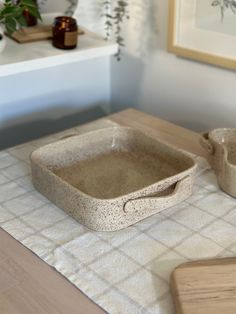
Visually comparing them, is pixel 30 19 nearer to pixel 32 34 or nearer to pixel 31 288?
pixel 32 34

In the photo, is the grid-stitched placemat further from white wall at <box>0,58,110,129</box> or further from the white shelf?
white wall at <box>0,58,110,129</box>

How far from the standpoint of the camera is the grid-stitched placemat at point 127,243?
77cm

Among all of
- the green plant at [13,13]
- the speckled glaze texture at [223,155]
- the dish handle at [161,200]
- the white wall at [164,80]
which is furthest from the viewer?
the white wall at [164,80]

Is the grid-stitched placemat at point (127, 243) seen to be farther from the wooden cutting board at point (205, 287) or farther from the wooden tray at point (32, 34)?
the wooden tray at point (32, 34)

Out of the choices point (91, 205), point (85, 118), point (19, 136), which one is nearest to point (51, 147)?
point (91, 205)

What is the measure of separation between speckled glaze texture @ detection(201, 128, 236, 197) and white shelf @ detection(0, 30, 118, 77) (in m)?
0.42

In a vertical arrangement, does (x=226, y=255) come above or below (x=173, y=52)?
below

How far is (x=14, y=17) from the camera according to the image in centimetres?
118

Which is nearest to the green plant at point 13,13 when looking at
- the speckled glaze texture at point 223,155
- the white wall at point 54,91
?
the white wall at point 54,91

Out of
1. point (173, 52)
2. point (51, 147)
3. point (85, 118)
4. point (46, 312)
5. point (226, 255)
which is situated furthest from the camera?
point (85, 118)

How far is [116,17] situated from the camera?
4.89 feet

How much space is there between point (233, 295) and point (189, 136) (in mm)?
602

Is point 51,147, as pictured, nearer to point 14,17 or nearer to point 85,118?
point 14,17

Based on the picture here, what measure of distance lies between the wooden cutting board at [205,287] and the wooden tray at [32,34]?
2.71 feet
